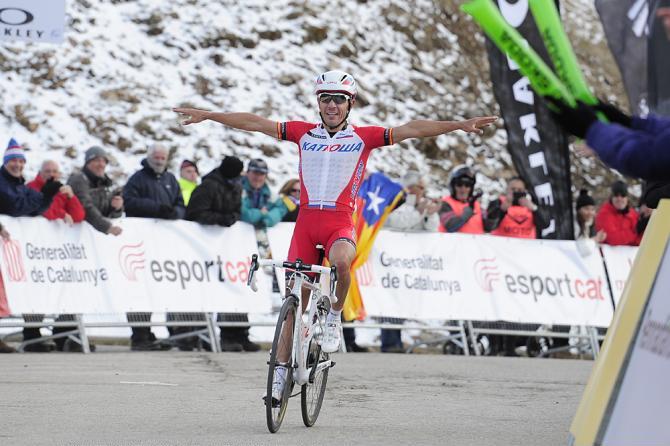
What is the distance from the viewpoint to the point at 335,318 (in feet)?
31.4

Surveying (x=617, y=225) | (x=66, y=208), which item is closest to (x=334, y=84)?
(x=66, y=208)

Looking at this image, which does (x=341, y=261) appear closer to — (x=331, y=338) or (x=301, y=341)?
(x=331, y=338)

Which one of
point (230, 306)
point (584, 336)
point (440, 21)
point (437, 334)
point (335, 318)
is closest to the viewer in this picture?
point (335, 318)

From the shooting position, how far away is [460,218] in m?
18.3

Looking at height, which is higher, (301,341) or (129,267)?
(129,267)

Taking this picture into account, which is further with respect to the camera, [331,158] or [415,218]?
[415,218]

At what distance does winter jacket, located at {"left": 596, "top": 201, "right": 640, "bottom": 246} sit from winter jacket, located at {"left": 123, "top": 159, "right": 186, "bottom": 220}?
5.74m

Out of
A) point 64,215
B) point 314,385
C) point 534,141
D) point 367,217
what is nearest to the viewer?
point 314,385

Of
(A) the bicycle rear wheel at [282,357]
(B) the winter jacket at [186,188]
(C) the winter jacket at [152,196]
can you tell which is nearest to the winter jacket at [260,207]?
(C) the winter jacket at [152,196]

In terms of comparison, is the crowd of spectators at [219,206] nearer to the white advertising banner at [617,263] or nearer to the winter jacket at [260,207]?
the winter jacket at [260,207]

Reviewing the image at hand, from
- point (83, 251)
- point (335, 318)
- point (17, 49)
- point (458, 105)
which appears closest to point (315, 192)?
point (335, 318)

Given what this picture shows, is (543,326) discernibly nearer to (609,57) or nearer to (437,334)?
(437,334)

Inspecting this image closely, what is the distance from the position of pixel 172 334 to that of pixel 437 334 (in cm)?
631

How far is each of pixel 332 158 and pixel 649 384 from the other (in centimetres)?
451
